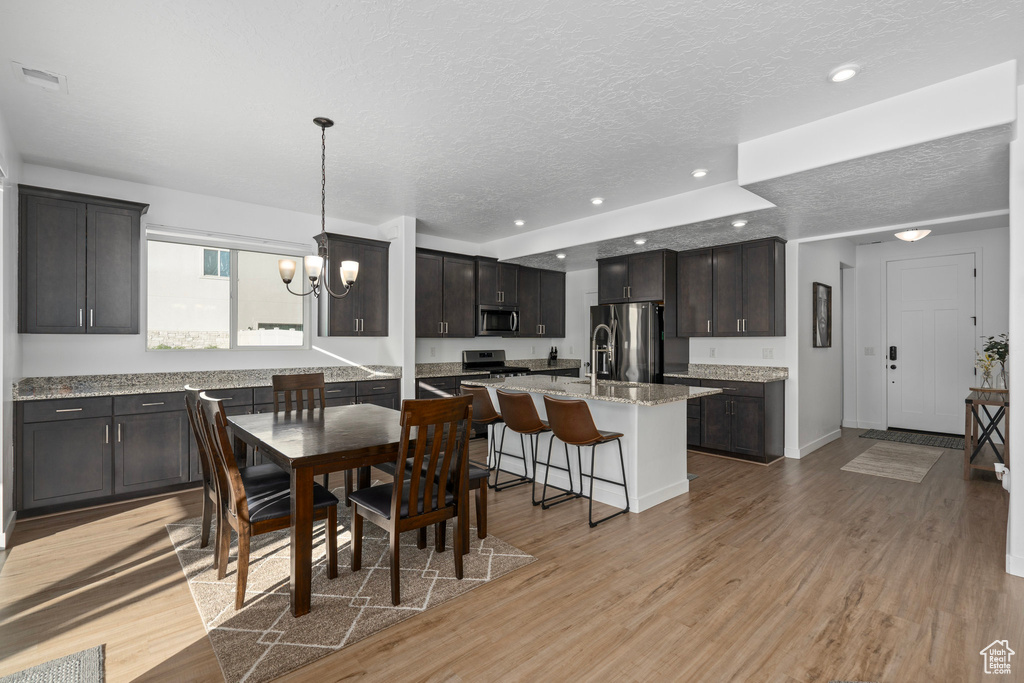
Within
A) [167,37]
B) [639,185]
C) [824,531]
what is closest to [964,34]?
[639,185]

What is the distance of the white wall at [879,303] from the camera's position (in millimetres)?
5699

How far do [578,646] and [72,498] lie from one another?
4.05 m

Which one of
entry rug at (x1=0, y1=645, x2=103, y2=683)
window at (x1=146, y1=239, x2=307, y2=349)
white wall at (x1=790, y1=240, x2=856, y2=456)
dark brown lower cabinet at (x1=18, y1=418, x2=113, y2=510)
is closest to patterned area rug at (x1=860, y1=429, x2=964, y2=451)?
white wall at (x1=790, y1=240, x2=856, y2=456)

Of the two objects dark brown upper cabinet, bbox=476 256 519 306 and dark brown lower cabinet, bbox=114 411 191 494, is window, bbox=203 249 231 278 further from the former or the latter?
dark brown upper cabinet, bbox=476 256 519 306

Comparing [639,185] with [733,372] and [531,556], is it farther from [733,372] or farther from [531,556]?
[531,556]

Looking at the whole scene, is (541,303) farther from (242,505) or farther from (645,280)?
(242,505)

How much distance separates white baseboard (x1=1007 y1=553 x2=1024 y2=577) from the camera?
267 cm

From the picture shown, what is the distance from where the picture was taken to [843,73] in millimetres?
2520

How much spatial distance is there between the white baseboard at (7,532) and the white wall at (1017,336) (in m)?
6.01

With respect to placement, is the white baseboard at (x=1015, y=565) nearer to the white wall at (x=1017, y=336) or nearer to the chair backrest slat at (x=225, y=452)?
the white wall at (x=1017, y=336)

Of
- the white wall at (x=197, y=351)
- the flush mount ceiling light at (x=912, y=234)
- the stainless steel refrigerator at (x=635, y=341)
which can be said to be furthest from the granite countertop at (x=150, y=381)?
the flush mount ceiling light at (x=912, y=234)

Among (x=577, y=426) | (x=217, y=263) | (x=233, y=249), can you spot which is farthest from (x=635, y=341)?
(x=217, y=263)

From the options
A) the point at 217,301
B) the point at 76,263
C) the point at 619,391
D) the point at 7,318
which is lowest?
the point at 619,391

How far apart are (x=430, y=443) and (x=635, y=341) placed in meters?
3.85
